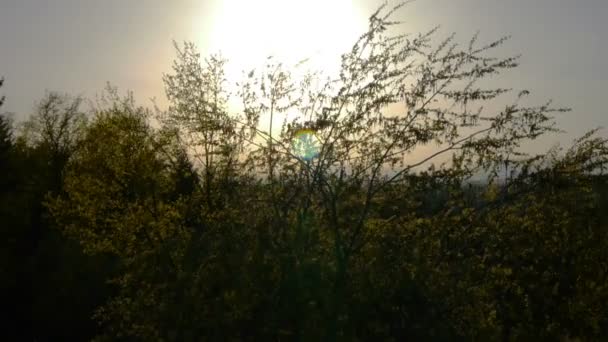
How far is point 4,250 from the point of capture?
1958cm

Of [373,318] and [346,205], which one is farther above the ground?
[346,205]

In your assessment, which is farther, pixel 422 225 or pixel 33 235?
pixel 33 235

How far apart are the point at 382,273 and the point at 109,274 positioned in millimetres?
12542

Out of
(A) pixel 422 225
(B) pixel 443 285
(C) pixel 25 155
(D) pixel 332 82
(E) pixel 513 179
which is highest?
(C) pixel 25 155

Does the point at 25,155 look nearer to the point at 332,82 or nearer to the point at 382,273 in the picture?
the point at 332,82

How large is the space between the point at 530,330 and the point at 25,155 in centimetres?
2308

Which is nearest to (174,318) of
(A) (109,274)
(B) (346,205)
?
(B) (346,205)

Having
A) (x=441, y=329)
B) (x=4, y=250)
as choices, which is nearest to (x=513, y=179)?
(x=441, y=329)

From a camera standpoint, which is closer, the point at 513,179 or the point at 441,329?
the point at 441,329

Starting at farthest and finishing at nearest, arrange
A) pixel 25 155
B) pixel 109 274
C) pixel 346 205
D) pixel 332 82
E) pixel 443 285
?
pixel 25 155
pixel 109 274
pixel 332 82
pixel 346 205
pixel 443 285

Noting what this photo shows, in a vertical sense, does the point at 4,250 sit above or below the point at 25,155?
below

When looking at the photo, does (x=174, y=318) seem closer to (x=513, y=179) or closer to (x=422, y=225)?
(x=422, y=225)

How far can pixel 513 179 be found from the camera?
22.7 ft

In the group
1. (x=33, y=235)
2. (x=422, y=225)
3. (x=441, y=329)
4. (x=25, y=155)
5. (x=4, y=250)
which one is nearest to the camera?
(x=441, y=329)
